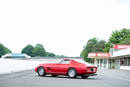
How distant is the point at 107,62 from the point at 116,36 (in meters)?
31.4

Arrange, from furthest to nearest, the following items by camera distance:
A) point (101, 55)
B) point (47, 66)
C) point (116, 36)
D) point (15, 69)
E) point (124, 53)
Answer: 1. point (116, 36)
2. point (101, 55)
3. point (124, 53)
4. point (15, 69)
5. point (47, 66)

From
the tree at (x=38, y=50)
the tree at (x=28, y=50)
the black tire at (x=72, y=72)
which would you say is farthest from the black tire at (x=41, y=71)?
the tree at (x=28, y=50)

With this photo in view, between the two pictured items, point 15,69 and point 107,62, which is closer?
point 15,69

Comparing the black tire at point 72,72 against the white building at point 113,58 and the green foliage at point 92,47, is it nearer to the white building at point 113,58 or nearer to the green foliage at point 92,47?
the white building at point 113,58

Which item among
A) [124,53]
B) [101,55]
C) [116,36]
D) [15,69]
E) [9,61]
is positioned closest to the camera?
[9,61]

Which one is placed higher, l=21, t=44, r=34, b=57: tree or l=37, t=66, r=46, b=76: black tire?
l=21, t=44, r=34, b=57: tree

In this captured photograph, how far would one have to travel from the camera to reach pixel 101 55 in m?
76.1

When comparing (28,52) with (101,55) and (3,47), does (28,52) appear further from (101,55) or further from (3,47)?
(101,55)

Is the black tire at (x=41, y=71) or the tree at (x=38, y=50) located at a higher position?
the tree at (x=38, y=50)

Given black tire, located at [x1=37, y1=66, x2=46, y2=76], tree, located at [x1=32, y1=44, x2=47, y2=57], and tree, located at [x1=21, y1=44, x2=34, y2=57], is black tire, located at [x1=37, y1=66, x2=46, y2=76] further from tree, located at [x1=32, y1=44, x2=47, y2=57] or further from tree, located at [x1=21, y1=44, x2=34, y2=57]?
tree, located at [x1=21, y1=44, x2=34, y2=57]

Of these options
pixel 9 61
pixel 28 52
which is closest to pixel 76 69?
pixel 9 61

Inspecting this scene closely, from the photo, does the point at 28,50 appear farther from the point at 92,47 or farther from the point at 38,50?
the point at 92,47

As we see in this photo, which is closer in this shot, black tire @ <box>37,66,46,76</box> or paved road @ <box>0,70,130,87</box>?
paved road @ <box>0,70,130,87</box>

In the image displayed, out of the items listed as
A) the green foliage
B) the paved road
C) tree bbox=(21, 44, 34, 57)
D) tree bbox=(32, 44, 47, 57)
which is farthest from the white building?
tree bbox=(21, 44, 34, 57)
